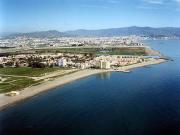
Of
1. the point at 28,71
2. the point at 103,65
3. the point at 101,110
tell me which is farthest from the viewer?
the point at 103,65

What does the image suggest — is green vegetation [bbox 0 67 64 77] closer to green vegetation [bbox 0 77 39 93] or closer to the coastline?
green vegetation [bbox 0 77 39 93]

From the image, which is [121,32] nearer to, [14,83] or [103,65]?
[103,65]

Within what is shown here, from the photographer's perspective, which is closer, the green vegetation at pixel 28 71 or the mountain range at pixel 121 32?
the green vegetation at pixel 28 71

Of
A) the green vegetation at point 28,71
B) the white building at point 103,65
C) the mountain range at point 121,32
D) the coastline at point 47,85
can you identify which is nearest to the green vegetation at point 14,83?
the coastline at point 47,85

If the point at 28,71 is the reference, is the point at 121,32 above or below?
below

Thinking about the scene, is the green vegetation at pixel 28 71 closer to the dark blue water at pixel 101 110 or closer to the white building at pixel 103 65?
the dark blue water at pixel 101 110

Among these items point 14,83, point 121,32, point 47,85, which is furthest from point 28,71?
point 121,32
